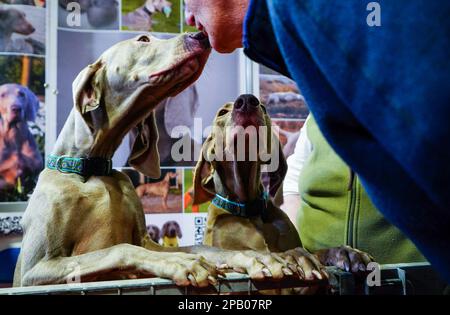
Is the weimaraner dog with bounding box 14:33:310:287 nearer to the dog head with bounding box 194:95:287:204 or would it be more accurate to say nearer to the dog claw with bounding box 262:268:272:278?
the dog claw with bounding box 262:268:272:278

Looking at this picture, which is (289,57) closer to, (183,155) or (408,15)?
(408,15)

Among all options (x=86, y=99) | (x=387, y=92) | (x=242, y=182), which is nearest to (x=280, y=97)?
(x=242, y=182)

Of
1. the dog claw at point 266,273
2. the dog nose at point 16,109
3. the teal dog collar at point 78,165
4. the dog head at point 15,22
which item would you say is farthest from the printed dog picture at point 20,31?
the dog claw at point 266,273

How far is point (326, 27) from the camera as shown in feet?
1.21

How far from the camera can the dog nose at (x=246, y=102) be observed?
1085 millimetres

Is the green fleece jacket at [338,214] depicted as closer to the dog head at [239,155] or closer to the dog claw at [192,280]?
the dog head at [239,155]

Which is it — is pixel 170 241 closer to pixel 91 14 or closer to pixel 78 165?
pixel 78 165

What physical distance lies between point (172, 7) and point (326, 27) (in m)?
0.73

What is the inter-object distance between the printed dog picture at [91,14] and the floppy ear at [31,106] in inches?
6.5

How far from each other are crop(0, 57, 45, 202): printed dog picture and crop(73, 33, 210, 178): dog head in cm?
12

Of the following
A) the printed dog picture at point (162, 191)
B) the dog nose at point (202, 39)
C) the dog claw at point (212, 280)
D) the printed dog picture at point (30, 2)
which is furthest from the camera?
the printed dog picture at point (162, 191)

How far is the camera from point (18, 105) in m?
1.08
